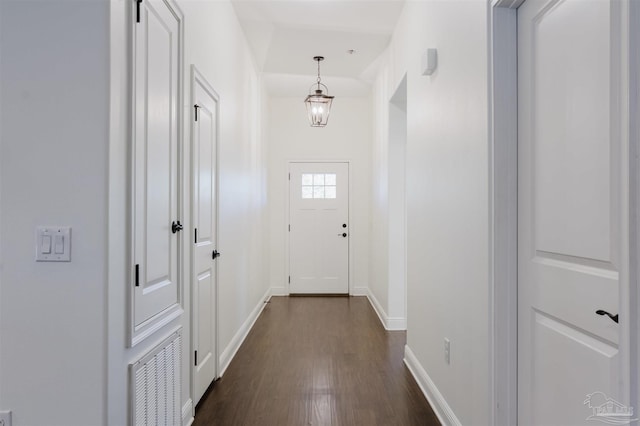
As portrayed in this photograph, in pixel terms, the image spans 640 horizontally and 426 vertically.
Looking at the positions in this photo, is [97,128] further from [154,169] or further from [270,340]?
[270,340]

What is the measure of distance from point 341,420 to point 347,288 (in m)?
3.81

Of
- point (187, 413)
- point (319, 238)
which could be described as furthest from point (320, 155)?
point (187, 413)

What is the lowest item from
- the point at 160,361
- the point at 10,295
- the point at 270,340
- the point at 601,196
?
the point at 270,340

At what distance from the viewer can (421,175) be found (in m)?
2.87

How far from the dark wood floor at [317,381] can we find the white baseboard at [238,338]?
2.0 inches

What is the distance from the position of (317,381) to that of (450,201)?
1551mm

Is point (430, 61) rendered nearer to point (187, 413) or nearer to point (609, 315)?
point (609, 315)

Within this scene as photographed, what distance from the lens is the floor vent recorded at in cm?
154

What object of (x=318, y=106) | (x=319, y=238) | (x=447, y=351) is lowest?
(x=447, y=351)

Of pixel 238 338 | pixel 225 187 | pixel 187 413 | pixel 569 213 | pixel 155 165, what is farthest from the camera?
pixel 238 338

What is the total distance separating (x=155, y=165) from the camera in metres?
1.77

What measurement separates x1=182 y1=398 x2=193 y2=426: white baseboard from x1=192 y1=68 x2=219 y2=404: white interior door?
110mm

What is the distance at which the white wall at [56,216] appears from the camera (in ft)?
4.42

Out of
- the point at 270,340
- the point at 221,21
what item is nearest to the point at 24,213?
the point at 221,21
